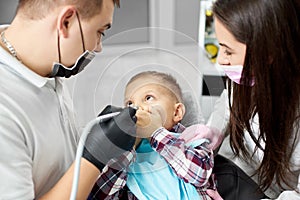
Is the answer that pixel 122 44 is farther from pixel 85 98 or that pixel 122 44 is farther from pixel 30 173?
pixel 30 173

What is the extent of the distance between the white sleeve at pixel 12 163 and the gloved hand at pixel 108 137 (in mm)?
129

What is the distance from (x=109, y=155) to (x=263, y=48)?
18.1 inches

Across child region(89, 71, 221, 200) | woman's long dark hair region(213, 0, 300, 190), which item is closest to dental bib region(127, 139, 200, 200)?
child region(89, 71, 221, 200)

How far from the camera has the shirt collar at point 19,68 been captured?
0.83 m

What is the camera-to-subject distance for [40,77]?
2.90 ft


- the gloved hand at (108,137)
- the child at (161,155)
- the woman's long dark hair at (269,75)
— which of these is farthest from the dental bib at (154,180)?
the woman's long dark hair at (269,75)

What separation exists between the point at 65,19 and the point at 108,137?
26cm

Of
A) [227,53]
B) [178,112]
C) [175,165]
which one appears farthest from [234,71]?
[175,165]

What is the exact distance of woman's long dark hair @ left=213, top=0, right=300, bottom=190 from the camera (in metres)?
0.98

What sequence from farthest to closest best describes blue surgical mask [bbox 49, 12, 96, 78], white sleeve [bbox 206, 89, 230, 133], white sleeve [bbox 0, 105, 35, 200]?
white sleeve [bbox 206, 89, 230, 133] → blue surgical mask [bbox 49, 12, 96, 78] → white sleeve [bbox 0, 105, 35, 200]

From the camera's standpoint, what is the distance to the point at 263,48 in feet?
3.26

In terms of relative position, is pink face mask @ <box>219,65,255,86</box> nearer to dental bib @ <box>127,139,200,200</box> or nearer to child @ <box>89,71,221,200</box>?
child @ <box>89,71,221,200</box>

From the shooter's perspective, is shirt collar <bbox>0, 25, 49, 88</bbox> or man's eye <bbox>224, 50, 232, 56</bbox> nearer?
shirt collar <bbox>0, 25, 49, 88</bbox>

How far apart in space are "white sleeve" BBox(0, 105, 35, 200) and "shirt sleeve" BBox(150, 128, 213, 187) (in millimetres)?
338
